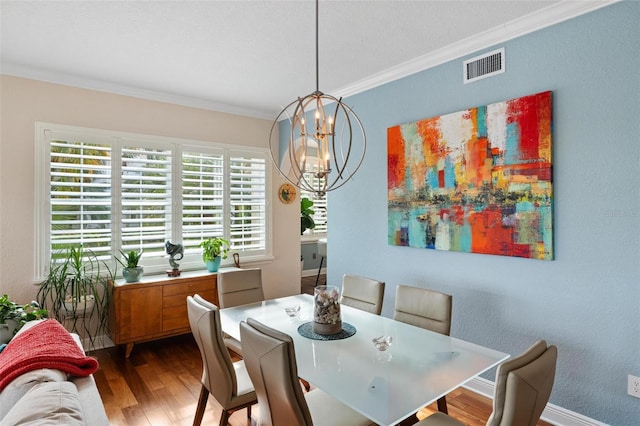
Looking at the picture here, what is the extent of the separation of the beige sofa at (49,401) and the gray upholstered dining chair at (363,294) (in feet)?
5.79

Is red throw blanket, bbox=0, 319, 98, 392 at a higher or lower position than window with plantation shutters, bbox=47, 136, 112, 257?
lower

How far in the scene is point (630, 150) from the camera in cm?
207

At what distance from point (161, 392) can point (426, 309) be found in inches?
82.1

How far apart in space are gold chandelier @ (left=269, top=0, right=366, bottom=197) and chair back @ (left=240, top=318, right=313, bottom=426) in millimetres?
719

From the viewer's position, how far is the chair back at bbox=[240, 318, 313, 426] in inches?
54.4

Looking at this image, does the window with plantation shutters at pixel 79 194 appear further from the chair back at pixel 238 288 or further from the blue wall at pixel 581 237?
the blue wall at pixel 581 237

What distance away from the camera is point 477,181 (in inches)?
106

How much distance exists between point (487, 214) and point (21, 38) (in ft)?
11.8

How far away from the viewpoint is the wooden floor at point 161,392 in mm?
2480

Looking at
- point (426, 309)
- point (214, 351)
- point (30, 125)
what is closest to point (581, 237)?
point (426, 309)

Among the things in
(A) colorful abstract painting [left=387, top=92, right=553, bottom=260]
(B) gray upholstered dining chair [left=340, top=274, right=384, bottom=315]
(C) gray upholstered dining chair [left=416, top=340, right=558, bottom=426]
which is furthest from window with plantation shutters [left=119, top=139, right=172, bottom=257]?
(C) gray upholstered dining chair [left=416, top=340, right=558, bottom=426]

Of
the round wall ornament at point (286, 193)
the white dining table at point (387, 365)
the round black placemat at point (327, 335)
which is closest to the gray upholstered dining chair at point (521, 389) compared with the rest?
the white dining table at point (387, 365)

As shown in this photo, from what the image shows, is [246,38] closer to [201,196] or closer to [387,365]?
[201,196]

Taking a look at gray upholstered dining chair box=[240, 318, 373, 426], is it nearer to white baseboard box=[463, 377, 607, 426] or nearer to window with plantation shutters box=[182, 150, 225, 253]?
white baseboard box=[463, 377, 607, 426]
